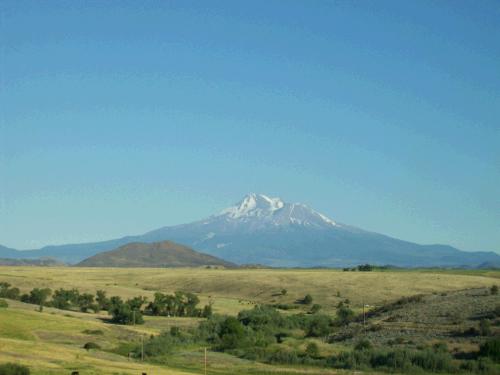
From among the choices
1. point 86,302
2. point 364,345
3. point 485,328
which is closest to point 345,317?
point 364,345

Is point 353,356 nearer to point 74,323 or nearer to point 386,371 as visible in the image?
point 386,371

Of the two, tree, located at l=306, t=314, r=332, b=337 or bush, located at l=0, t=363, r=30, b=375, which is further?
tree, located at l=306, t=314, r=332, b=337

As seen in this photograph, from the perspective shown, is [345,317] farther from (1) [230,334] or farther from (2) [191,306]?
(2) [191,306]

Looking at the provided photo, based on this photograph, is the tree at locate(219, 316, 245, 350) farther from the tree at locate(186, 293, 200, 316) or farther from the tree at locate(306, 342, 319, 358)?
the tree at locate(186, 293, 200, 316)

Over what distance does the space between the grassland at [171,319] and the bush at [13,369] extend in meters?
1.66

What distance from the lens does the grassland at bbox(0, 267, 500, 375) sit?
50.1 metres

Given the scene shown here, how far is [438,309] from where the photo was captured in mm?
69875

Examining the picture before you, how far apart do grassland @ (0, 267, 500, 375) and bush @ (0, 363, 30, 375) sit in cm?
166

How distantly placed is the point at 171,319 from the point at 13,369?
172 ft

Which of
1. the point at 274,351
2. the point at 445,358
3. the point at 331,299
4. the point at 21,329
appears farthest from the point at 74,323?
the point at 331,299

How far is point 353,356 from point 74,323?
29811 mm

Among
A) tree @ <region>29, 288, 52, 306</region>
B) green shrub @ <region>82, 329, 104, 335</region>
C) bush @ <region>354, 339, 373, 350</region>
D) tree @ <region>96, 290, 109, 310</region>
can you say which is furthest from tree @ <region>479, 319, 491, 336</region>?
tree @ <region>29, 288, 52, 306</region>

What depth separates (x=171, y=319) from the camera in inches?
3605

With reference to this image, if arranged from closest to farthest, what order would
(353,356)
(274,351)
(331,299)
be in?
(353,356) → (274,351) → (331,299)
